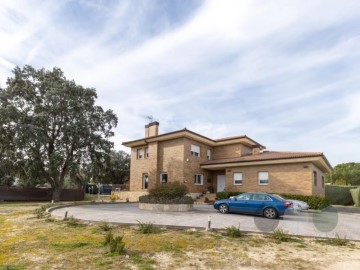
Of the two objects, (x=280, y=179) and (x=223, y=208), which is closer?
(x=223, y=208)

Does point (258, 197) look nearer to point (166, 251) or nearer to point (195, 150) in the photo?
point (166, 251)

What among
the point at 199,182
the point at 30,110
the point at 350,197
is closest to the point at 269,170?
the point at 199,182

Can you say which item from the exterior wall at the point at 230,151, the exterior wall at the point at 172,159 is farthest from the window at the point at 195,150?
the exterior wall at the point at 230,151

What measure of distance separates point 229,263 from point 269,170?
1976 centimetres

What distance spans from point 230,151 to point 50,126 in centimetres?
2026

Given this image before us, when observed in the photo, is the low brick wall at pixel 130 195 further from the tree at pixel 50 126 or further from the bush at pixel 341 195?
the bush at pixel 341 195

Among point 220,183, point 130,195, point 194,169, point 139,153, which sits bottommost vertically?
point 130,195

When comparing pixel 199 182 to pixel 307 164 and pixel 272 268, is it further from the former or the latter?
pixel 272 268

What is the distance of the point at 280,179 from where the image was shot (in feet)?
80.3

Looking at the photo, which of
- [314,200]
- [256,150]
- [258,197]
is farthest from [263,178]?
[258,197]

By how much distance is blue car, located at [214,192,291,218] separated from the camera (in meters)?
15.3

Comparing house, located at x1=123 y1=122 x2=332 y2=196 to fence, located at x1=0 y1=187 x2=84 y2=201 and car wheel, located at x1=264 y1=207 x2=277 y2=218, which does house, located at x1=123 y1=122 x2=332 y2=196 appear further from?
fence, located at x1=0 y1=187 x2=84 y2=201

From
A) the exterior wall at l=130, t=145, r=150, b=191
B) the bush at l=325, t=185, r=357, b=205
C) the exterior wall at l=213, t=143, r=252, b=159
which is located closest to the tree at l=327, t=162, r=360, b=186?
the bush at l=325, t=185, r=357, b=205

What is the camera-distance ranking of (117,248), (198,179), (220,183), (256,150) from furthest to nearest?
(220,183) → (198,179) → (256,150) → (117,248)
